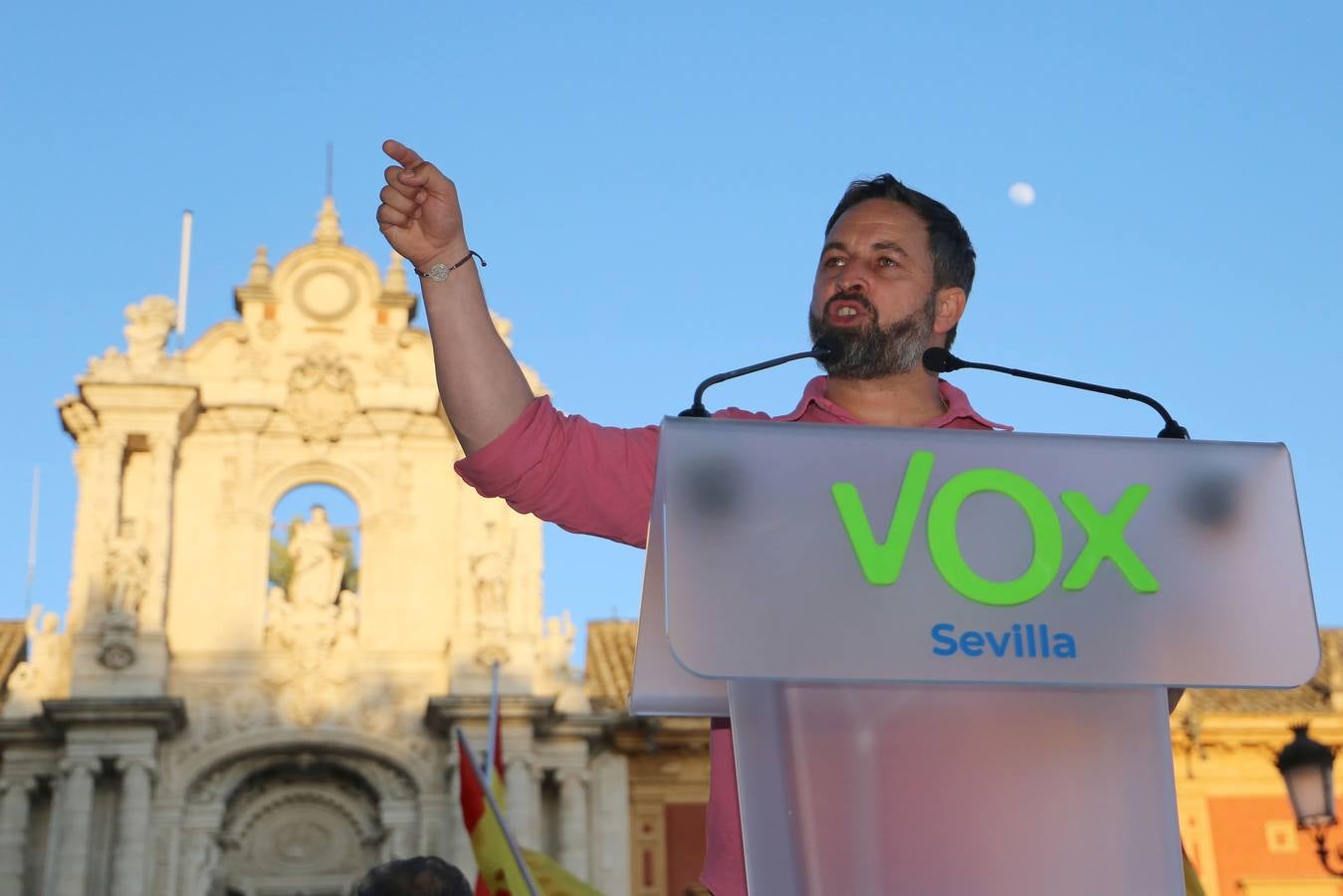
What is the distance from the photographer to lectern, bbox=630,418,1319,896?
61.3 inches

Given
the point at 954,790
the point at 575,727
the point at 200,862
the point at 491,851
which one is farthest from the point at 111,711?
the point at 954,790

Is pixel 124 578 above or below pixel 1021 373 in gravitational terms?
above

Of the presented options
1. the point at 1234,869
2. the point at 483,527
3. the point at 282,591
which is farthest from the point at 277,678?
the point at 1234,869

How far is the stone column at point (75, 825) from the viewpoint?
59.0 feet

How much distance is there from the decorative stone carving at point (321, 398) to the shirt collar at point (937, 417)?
18.6 meters

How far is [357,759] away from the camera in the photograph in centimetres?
1944

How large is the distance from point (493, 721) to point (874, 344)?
505 inches

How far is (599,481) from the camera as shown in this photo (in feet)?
7.19

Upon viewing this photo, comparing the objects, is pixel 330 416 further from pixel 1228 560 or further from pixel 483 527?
pixel 1228 560

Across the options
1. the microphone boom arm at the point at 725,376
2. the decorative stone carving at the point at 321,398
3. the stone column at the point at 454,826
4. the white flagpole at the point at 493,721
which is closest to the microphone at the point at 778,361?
the microphone boom arm at the point at 725,376

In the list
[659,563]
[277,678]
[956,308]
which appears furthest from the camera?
[277,678]

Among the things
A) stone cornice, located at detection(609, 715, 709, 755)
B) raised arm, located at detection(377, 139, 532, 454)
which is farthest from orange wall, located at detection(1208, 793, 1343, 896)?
raised arm, located at detection(377, 139, 532, 454)

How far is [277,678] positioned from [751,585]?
18.5 meters

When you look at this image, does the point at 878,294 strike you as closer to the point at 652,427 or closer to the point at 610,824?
the point at 652,427
